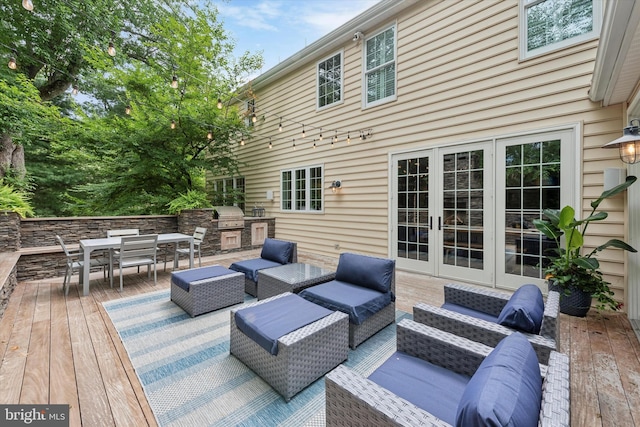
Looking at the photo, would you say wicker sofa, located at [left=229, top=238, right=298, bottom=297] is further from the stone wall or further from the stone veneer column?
the stone veneer column

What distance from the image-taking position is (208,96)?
8.12 m

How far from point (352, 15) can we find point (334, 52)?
35.2 inches

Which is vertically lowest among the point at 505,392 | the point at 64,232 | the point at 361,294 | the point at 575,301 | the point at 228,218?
the point at 575,301

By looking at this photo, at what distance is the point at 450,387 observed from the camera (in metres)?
1.55

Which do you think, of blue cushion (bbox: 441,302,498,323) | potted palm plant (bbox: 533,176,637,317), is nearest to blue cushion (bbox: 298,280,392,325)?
blue cushion (bbox: 441,302,498,323)

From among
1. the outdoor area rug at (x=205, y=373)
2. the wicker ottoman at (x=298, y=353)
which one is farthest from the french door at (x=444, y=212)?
the wicker ottoman at (x=298, y=353)

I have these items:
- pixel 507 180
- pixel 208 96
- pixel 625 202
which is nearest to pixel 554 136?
pixel 507 180

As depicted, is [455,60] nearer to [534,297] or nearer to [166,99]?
[534,297]

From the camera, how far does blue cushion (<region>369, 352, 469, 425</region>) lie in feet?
4.62

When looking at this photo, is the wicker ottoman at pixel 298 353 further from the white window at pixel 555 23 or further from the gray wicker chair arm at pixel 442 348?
the white window at pixel 555 23

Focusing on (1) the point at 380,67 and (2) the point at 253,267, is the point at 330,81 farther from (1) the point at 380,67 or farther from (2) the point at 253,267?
(2) the point at 253,267

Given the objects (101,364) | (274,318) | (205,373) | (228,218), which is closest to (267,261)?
(274,318)

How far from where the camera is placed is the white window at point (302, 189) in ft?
24.2

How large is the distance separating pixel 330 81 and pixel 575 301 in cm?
650
